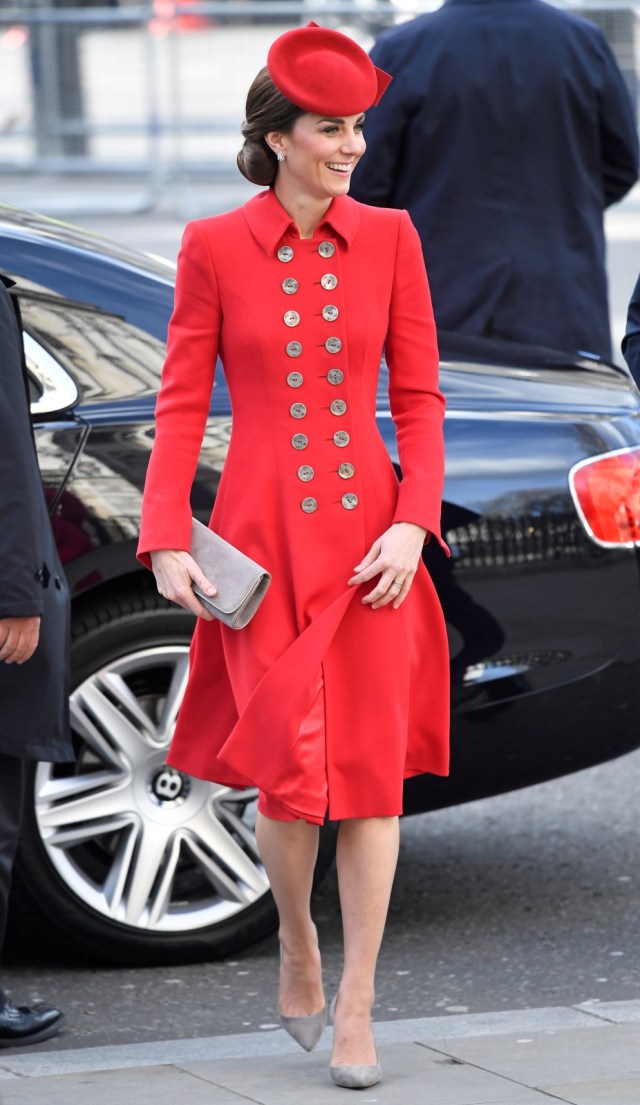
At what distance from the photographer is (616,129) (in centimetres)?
616

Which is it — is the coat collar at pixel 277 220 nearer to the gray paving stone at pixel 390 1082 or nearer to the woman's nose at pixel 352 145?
the woman's nose at pixel 352 145

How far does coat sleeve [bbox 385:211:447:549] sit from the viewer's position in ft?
12.3

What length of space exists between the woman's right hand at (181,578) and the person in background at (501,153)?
8.50ft

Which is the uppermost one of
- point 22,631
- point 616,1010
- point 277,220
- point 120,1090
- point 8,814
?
point 277,220

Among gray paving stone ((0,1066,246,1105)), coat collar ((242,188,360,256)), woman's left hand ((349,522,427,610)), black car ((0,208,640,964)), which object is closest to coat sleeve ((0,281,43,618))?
coat collar ((242,188,360,256))

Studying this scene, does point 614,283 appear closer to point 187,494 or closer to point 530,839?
point 530,839

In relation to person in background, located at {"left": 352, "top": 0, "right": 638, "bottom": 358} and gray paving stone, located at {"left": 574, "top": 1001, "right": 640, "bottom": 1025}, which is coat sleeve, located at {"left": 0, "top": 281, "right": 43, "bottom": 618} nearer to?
gray paving stone, located at {"left": 574, "top": 1001, "right": 640, "bottom": 1025}

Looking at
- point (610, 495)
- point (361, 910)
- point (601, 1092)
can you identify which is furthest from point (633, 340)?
point (601, 1092)

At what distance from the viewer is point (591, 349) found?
20.5ft

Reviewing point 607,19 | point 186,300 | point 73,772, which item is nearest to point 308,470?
point 186,300

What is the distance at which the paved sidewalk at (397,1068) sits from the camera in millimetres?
3553

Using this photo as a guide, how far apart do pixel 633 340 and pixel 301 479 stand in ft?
3.25

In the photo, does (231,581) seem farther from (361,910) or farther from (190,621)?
(190,621)

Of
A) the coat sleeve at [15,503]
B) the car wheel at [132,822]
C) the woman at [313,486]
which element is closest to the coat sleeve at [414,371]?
the woman at [313,486]
